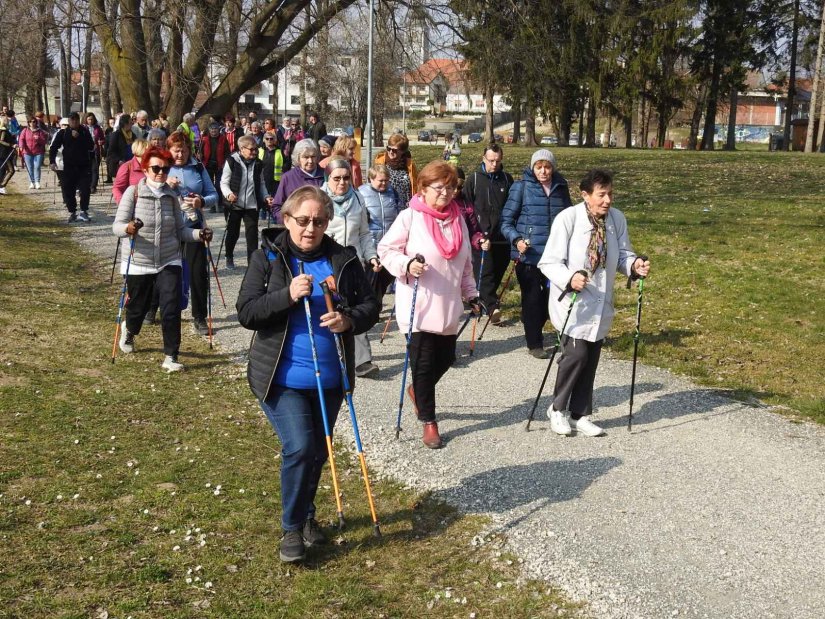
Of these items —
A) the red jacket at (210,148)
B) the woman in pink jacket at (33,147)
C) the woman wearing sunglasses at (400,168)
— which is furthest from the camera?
the woman in pink jacket at (33,147)

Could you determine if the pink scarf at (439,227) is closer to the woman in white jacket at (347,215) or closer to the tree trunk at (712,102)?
the woman in white jacket at (347,215)

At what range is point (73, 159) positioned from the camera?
18.6 metres

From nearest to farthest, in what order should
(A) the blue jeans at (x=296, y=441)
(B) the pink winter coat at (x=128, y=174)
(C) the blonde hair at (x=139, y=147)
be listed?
(A) the blue jeans at (x=296, y=441)
(C) the blonde hair at (x=139, y=147)
(B) the pink winter coat at (x=128, y=174)

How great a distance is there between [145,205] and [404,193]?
101 inches

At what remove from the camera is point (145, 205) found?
839 cm

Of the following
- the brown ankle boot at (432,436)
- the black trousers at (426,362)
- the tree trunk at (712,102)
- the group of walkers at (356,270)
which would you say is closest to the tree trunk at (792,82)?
the tree trunk at (712,102)

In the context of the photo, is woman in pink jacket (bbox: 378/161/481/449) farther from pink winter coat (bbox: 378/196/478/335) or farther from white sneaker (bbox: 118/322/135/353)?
white sneaker (bbox: 118/322/135/353)

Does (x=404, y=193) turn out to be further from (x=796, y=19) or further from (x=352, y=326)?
(x=796, y=19)

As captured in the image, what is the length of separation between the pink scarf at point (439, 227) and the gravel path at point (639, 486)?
1394 mm

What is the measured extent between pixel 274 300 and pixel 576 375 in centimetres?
301

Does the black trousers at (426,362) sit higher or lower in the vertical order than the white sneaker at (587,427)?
higher

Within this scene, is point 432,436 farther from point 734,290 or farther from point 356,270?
point 734,290

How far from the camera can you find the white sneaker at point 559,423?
6847mm

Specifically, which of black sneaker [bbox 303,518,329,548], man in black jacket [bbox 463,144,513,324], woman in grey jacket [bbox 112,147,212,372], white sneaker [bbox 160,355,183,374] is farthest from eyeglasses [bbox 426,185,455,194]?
man in black jacket [bbox 463,144,513,324]
